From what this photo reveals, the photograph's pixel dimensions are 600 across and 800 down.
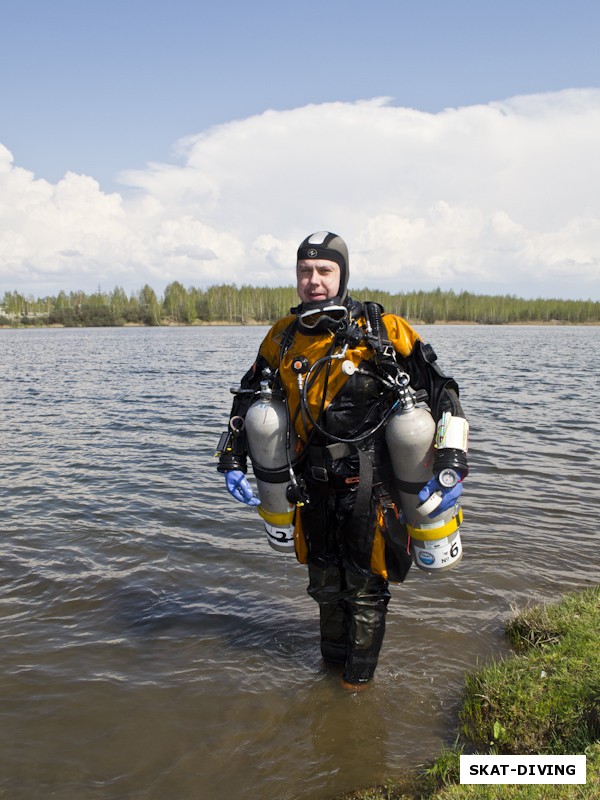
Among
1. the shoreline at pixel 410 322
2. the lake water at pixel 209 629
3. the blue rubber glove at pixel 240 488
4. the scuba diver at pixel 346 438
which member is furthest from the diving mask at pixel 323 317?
the shoreline at pixel 410 322

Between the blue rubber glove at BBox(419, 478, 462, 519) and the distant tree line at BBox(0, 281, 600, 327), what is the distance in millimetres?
128876

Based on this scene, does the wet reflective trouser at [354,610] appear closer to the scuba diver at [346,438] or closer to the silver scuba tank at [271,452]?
the scuba diver at [346,438]

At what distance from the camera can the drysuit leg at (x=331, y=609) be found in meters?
4.56

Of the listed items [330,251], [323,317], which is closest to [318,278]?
[330,251]

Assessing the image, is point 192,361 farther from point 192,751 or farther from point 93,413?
point 192,751

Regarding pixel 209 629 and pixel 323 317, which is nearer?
pixel 323 317

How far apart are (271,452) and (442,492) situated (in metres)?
1.18

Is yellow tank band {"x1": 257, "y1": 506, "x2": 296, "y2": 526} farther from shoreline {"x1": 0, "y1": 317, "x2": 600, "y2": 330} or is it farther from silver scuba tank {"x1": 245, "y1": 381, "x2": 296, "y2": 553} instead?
shoreline {"x1": 0, "y1": 317, "x2": 600, "y2": 330}

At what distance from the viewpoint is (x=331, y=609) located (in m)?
4.75

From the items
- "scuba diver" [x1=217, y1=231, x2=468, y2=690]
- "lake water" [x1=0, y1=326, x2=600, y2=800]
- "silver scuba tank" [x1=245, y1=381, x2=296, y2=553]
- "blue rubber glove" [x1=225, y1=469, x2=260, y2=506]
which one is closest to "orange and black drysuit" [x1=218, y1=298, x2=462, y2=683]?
"scuba diver" [x1=217, y1=231, x2=468, y2=690]

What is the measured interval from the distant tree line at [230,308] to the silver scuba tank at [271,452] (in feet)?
420

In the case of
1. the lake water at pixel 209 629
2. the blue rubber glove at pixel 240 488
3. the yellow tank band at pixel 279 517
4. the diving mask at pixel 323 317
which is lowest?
the lake water at pixel 209 629

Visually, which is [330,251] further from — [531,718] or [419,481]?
[531,718]

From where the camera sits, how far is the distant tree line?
130 m
